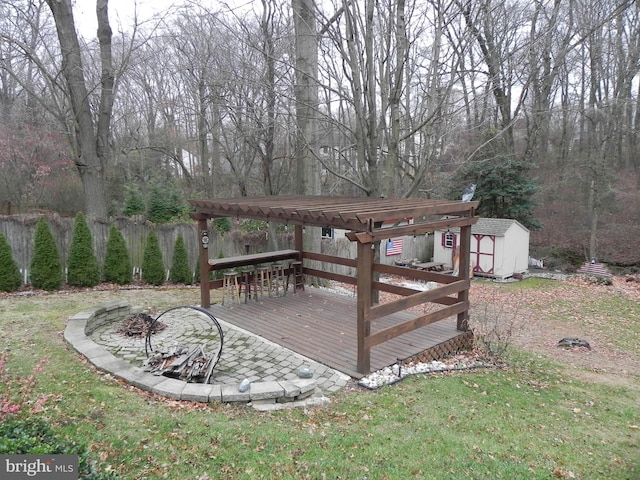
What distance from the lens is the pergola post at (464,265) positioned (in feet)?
21.0

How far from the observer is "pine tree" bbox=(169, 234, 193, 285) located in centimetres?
1059

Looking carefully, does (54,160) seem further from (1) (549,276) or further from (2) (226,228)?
(1) (549,276)

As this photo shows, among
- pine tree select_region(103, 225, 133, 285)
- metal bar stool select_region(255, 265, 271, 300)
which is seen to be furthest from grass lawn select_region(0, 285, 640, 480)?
pine tree select_region(103, 225, 133, 285)

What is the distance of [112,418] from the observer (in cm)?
370

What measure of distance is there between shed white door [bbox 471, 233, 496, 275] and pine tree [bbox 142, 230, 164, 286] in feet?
34.2

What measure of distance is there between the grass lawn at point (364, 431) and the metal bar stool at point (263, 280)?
3621 mm

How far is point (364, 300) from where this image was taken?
16.6ft

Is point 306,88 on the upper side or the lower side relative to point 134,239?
upper

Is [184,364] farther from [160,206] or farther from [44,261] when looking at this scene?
[160,206]

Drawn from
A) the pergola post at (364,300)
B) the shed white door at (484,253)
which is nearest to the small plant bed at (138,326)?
the pergola post at (364,300)

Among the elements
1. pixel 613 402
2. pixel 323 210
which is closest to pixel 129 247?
pixel 323 210

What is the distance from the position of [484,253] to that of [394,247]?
311 centimetres

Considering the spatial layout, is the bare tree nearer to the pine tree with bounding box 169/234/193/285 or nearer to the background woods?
the background woods

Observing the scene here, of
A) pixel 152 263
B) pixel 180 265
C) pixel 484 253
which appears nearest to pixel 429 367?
pixel 180 265
